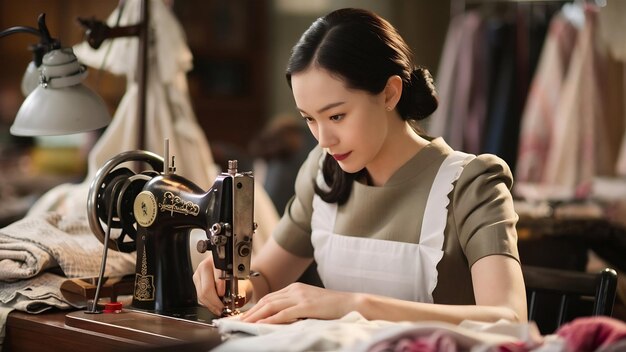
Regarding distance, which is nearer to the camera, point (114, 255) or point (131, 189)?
point (131, 189)

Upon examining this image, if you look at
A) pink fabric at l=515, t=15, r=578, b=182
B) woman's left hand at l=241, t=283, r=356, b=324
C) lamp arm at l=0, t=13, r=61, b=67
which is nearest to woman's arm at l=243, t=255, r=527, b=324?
woman's left hand at l=241, t=283, r=356, b=324

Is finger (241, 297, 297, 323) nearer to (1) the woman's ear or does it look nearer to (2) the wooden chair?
(1) the woman's ear

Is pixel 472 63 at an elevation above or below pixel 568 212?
above

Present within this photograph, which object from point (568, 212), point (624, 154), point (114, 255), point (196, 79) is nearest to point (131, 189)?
point (114, 255)

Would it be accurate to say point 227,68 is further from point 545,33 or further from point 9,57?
point 545,33

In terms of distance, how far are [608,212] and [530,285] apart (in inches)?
74.9

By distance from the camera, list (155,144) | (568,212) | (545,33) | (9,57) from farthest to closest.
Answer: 1. (9,57)
2. (545,33)
3. (568,212)
4. (155,144)

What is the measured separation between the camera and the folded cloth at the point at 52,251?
6.61ft

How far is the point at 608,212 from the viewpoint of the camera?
3918mm

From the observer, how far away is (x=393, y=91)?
193cm

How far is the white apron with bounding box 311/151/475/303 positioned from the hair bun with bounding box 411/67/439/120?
114mm

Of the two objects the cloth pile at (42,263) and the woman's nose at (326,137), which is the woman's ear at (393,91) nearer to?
the woman's nose at (326,137)

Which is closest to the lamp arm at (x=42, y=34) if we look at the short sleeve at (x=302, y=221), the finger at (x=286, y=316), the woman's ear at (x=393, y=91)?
the short sleeve at (x=302, y=221)

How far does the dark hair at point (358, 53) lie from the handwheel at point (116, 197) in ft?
1.23
